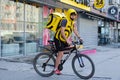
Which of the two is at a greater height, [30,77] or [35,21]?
[35,21]

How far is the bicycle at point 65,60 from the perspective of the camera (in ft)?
27.1

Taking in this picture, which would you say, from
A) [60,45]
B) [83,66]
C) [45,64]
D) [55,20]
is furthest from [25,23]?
[83,66]

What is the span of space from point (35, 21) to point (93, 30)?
1174 centimetres

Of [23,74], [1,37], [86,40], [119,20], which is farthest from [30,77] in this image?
[119,20]

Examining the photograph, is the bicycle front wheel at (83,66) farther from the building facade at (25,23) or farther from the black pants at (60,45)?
the building facade at (25,23)

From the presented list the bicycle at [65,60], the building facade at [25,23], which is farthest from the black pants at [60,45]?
the building facade at [25,23]

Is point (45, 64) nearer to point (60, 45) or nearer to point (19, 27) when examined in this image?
point (60, 45)

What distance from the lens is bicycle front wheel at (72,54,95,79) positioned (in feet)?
26.9

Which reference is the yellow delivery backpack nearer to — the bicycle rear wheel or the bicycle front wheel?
the bicycle rear wheel

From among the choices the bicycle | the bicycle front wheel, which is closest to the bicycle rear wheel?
the bicycle

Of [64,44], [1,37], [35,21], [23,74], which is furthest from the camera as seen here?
[35,21]

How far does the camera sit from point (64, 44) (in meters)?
8.34

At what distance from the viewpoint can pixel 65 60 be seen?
27.7 ft

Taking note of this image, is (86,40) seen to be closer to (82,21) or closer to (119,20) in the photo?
(82,21)
